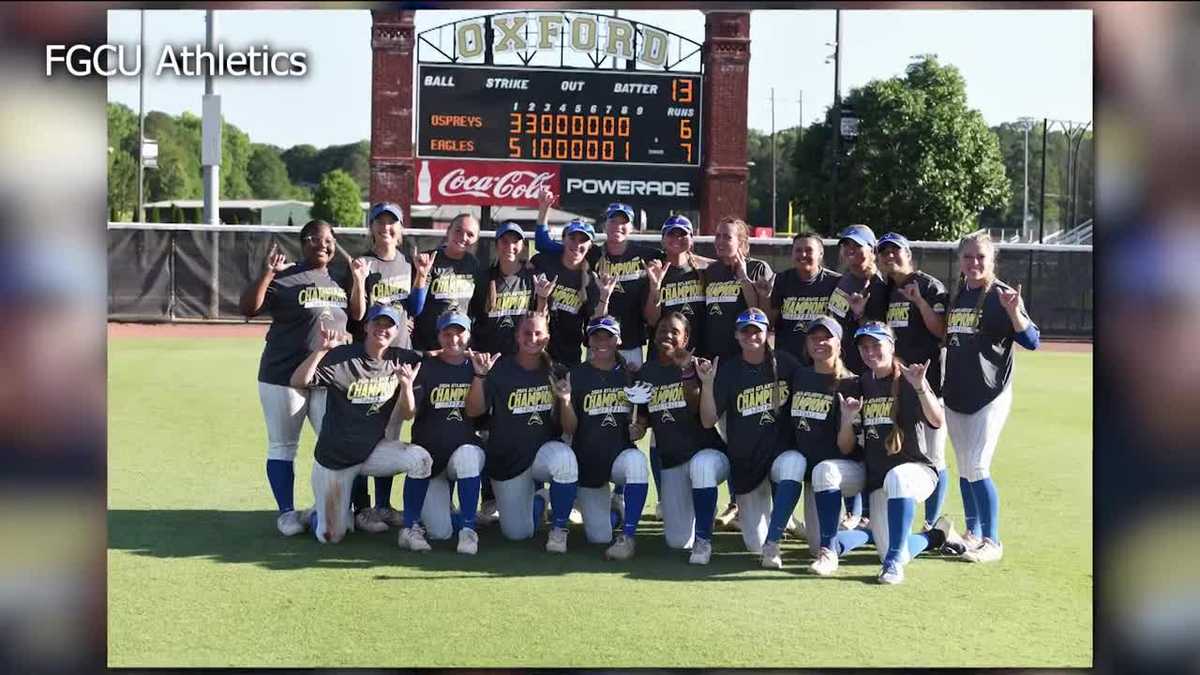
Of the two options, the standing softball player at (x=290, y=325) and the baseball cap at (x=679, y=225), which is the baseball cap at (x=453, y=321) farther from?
the baseball cap at (x=679, y=225)

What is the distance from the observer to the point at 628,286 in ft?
21.2

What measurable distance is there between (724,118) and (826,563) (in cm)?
1506

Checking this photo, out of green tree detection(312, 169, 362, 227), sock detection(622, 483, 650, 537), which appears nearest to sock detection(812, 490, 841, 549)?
sock detection(622, 483, 650, 537)

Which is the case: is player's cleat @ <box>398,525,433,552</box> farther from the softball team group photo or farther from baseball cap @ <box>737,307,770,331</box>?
baseball cap @ <box>737,307,770,331</box>

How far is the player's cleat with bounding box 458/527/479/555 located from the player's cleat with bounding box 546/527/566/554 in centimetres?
32

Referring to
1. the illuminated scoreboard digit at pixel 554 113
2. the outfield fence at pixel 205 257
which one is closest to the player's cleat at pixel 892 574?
the outfield fence at pixel 205 257

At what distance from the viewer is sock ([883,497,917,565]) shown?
5.41 metres

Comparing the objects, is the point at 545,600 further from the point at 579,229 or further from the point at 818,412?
the point at 579,229

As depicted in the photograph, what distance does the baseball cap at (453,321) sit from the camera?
597cm

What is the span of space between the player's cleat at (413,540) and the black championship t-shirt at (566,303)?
1.22 meters

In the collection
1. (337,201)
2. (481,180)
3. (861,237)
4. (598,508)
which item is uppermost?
(337,201)

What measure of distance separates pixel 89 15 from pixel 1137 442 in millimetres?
2625

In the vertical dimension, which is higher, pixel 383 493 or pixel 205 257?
pixel 205 257

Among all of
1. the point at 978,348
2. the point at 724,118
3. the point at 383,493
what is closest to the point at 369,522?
the point at 383,493
